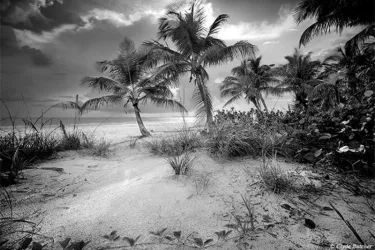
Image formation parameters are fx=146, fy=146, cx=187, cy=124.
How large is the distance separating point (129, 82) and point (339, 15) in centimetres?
Answer: 1265

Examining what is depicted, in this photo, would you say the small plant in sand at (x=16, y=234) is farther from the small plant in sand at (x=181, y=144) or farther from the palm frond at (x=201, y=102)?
the palm frond at (x=201, y=102)

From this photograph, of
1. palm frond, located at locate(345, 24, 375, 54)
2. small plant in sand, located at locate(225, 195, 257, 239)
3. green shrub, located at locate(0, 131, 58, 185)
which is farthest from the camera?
palm frond, located at locate(345, 24, 375, 54)

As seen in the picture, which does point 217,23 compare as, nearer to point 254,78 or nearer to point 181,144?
point 181,144

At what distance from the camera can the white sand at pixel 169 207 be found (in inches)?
40.7

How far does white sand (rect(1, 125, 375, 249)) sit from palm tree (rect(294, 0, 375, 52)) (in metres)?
11.5

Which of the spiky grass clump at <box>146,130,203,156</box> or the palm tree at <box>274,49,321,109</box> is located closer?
the spiky grass clump at <box>146,130,203,156</box>

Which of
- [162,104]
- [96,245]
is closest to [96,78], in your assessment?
[162,104]

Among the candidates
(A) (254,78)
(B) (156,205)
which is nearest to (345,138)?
(B) (156,205)

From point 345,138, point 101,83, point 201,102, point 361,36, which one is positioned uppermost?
point 361,36

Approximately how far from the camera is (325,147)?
1881 millimetres

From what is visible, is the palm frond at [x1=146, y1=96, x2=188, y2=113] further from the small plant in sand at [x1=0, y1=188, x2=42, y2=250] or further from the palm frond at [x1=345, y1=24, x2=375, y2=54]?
Answer: the palm frond at [x1=345, y1=24, x2=375, y2=54]

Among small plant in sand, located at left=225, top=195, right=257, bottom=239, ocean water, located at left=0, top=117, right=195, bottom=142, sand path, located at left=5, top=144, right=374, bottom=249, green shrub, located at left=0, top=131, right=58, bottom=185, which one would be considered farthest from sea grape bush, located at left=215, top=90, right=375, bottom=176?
green shrub, located at left=0, top=131, right=58, bottom=185

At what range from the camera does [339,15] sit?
819 centimetres

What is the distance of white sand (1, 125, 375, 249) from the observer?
3.39ft
